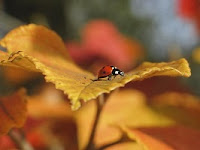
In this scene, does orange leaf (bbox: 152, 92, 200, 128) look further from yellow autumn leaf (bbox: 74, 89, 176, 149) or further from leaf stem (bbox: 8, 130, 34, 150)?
leaf stem (bbox: 8, 130, 34, 150)

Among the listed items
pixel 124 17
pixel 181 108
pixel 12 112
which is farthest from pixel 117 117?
pixel 124 17

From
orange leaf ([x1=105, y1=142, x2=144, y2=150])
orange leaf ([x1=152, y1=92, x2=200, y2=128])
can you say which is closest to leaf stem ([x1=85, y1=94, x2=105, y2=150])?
orange leaf ([x1=105, y1=142, x2=144, y2=150])

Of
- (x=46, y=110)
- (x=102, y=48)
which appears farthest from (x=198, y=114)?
(x=102, y=48)

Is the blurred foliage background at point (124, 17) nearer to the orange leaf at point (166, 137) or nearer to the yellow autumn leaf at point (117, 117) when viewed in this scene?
the yellow autumn leaf at point (117, 117)

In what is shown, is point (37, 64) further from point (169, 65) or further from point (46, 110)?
point (46, 110)

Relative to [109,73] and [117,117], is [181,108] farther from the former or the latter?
[109,73]

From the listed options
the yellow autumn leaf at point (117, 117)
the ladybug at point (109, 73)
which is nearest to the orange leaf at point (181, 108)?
the yellow autumn leaf at point (117, 117)
